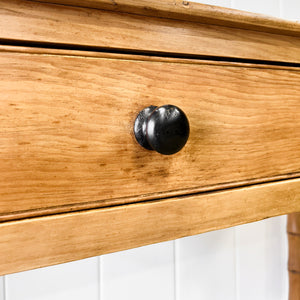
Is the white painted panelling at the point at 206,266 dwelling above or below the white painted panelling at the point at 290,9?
below

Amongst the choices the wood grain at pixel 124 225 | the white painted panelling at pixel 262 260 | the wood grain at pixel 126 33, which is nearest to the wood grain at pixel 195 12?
the wood grain at pixel 126 33

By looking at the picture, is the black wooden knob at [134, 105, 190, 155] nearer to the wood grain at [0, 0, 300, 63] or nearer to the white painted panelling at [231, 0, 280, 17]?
the wood grain at [0, 0, 300, 63]

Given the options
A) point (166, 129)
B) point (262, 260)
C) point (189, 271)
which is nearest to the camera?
point (166, 129)

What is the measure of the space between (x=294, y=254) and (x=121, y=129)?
0.66 meters

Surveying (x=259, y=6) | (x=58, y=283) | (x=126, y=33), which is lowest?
(x=58, y=283)

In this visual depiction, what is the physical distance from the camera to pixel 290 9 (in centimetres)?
93

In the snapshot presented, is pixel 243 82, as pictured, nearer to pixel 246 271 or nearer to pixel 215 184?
pixel 215 184

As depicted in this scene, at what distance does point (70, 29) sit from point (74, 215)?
0.15 metres

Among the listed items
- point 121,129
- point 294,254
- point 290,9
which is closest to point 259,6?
point 290,9

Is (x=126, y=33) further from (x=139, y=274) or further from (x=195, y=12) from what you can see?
(x=139, y=274)

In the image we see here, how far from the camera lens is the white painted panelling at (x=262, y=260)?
0.87 m

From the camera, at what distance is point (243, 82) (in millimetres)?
368

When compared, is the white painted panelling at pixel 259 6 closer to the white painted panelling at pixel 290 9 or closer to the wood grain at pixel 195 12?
the white painted panelling at pixel 290 9

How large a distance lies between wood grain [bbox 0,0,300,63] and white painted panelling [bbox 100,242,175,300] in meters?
0.48
